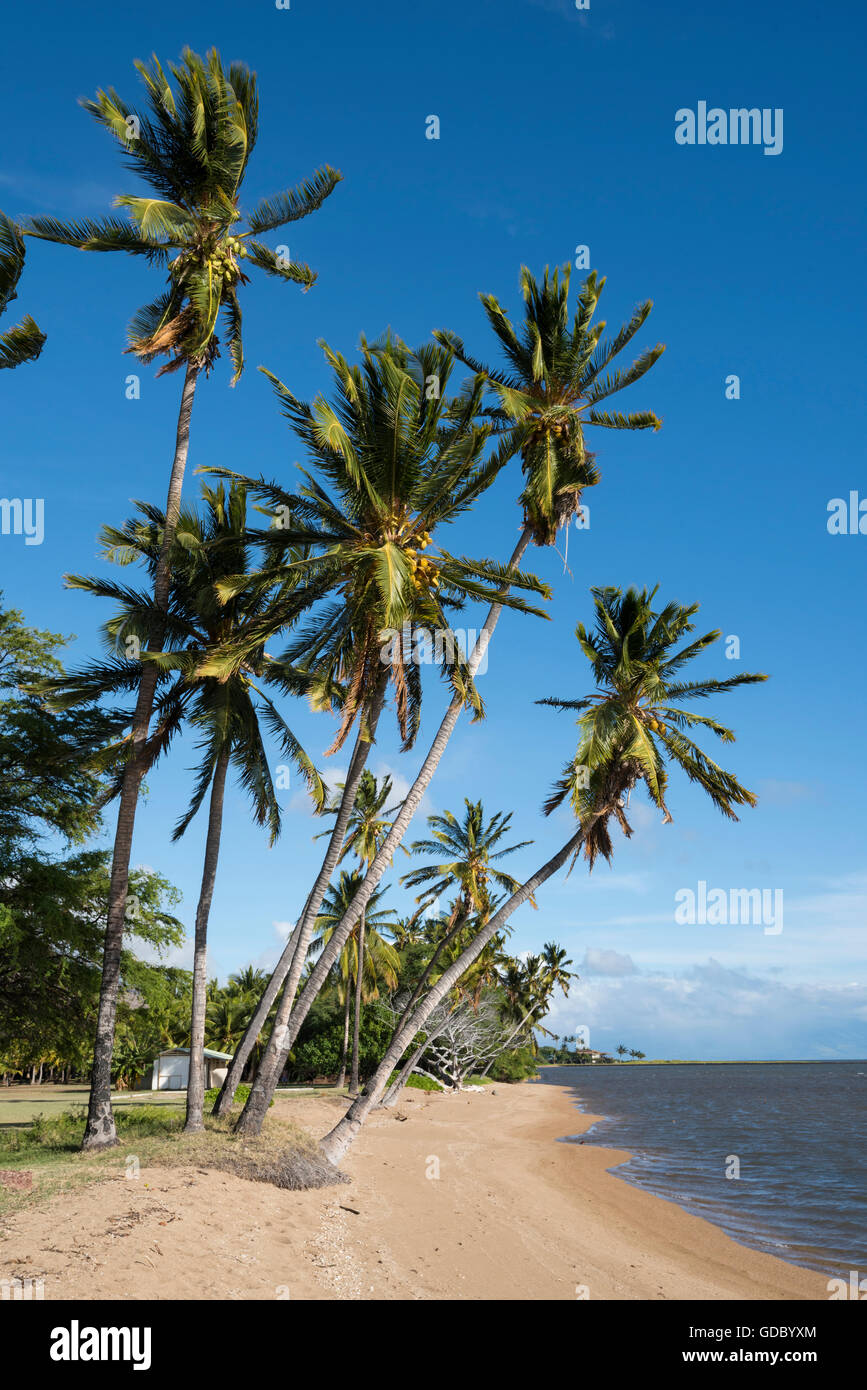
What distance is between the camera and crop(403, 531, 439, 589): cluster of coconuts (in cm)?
1552

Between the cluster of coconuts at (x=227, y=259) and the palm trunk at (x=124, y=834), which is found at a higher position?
the cluster of coconuts at (x=227, y=259)

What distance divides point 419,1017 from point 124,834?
6.89m

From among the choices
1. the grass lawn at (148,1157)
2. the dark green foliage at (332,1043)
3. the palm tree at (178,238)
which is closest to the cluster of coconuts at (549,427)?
the palm tree at (178,238)

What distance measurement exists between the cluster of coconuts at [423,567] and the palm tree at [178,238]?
190 inches

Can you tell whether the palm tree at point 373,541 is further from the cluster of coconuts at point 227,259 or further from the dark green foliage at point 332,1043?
the dark green foliage at point 332,1043

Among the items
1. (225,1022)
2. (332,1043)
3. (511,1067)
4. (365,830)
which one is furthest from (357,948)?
(511,1067)

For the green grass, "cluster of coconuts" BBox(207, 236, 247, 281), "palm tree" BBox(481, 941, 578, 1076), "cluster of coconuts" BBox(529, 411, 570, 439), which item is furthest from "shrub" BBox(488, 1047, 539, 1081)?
"cluster of coconuts" BBox(207, 236, 247, 281)

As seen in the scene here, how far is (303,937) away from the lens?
17.0m

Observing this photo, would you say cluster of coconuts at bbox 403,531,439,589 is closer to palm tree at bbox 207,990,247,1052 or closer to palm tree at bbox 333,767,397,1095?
palm tree at bbox 333,767,397,1095

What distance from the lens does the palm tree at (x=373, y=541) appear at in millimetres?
14516

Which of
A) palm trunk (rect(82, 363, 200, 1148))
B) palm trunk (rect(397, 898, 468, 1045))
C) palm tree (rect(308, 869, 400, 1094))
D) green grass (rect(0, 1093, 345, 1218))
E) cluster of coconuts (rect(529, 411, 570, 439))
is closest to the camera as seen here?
green grass (rect(0, 1093, 345, 1218))

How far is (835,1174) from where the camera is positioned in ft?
83.8

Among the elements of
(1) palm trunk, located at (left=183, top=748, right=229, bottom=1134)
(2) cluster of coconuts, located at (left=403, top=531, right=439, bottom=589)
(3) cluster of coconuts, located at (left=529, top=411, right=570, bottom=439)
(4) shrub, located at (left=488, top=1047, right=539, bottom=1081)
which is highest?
(3) cluster of coconuts, located at (left=529, top=411, right=570, bottom=439)

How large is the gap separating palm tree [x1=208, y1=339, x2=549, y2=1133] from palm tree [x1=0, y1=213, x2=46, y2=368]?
16.9 feet
